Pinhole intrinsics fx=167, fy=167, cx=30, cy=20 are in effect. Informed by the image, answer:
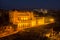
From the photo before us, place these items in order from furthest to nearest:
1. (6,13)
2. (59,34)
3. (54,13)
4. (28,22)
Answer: (54,13), (6,13), (28,22), (59,34)

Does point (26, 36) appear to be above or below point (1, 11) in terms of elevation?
below

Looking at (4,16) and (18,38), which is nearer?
(18,38)

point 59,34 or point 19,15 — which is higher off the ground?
point 19,15

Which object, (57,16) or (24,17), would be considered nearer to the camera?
(24,17)

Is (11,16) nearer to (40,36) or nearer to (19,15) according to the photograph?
(19,15)

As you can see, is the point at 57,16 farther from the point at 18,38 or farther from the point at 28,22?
the point at 18,38

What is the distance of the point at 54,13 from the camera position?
10484 mm

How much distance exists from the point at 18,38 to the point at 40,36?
30.8 inches

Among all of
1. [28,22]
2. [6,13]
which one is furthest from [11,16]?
[28,22]

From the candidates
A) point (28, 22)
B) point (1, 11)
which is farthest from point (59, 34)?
point (1, 11)

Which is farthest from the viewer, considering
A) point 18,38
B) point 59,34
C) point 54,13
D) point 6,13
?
point 54,13

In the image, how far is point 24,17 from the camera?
364 inches

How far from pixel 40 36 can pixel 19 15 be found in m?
3.68

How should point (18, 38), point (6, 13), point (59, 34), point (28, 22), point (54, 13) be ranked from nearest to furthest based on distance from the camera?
point (18, 38), point (59, 34), point (28, 22), point (6, 13), point (54, 13)
